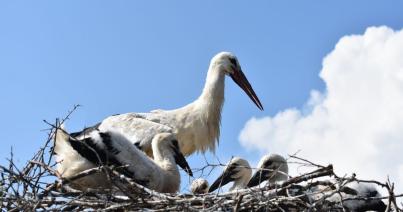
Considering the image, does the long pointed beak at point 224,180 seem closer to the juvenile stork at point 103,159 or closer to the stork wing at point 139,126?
the stork wing at point 139,126

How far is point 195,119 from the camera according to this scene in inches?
321

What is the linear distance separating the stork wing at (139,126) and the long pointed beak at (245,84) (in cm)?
99

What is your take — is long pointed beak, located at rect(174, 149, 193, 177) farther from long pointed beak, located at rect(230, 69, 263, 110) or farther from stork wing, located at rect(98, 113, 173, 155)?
long pointed beak, located at rect(230, 69, 263, 110)

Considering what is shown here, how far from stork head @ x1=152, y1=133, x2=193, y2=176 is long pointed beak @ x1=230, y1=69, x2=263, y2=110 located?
74.3 inches

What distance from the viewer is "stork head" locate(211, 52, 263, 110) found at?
8531mm

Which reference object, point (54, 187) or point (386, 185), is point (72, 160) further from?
point (386, 185)

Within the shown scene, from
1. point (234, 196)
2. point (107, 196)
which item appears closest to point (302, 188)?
point (234, 196)

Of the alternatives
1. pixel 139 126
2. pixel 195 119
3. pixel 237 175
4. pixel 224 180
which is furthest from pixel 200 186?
pixel 195 119

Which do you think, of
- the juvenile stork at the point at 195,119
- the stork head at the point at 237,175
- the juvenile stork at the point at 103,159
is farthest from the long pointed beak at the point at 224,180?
the juvenile stork at the point at 103,159

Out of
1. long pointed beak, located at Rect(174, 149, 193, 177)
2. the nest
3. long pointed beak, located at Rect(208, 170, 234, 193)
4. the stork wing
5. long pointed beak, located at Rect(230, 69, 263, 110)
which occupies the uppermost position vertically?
long pointed beak, located at Rect(230, 69, 263, 110)

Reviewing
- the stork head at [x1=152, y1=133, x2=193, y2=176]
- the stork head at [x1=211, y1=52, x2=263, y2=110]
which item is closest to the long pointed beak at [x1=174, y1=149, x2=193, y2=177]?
the stork head at [x1=152, y1=133, x2=193, y2=176]

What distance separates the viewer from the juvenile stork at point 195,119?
301 inches

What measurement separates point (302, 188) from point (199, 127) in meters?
2.79

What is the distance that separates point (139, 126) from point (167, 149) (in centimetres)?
104
